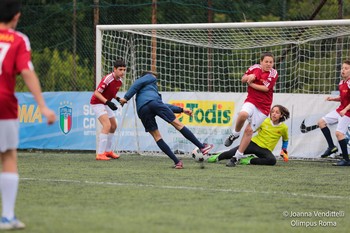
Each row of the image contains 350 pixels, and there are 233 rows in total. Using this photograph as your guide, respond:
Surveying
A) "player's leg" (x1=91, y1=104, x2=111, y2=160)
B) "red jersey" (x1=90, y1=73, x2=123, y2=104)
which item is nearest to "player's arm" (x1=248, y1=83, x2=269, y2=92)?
"red jersey" (x1=90, y1=73, x2=123, y2=104)

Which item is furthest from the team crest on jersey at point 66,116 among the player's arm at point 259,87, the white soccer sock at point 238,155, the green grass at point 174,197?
the player's arm at point 259,87

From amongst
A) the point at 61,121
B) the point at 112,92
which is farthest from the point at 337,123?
the point at 61,121

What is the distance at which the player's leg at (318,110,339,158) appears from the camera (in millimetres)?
14453

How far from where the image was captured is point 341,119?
46.5 feet

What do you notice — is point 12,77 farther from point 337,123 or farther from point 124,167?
point 337,123

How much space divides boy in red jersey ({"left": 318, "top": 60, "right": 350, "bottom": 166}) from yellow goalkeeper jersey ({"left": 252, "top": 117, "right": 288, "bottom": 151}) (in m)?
0.93

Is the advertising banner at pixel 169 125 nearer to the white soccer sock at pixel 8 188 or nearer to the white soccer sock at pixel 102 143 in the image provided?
the white soccer sock at pixel 102 143

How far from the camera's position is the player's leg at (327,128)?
1445 centimetres

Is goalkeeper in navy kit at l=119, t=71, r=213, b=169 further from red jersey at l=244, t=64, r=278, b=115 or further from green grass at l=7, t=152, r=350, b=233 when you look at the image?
red jersey at l=244, t=64, r=278, b=115

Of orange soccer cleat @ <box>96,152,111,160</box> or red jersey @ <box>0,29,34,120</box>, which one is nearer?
red jersey @ <box>0,29,34,120</box>

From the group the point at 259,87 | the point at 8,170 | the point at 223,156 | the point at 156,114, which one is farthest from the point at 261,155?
the point at 8,170

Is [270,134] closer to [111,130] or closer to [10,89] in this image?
[111,130]

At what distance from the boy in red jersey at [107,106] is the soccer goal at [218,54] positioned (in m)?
0.80

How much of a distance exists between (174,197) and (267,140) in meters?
5.53
